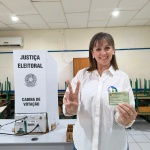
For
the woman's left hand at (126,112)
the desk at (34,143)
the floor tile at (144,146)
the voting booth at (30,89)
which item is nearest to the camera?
the woman's left hand at (126,112)

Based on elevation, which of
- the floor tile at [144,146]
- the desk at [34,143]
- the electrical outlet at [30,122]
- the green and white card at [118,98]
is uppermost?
the green and white card at [118,98]

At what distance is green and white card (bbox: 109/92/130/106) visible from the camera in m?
0.99

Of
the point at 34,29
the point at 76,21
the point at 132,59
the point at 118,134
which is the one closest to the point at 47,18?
the point at 76,21

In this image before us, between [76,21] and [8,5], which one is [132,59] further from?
[8,5]

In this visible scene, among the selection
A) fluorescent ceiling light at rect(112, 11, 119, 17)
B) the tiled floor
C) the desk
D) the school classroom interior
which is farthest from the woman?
fluorescent ceiling light at rect(112, 11, 119, 17)

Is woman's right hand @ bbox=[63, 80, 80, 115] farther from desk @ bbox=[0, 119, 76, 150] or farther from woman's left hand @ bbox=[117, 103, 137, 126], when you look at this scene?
desk @ bbox=[0, 119, 76, 150]

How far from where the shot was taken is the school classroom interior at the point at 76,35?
366 centimetres

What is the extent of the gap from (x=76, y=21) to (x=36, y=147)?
3.94 metres

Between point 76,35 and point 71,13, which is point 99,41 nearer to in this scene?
point 71,13

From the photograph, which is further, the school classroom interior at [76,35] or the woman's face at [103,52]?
the school classroom interior at [76,35]

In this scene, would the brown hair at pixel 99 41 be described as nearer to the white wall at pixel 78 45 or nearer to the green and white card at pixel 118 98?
the green and white card at pixel 118 98

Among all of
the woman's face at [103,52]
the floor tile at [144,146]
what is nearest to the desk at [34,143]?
the woman's face at [103,52]

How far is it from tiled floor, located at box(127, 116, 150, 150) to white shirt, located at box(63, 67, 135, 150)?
2243 mm

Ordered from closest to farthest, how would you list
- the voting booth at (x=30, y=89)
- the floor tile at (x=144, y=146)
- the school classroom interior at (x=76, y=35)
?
the voting booth at (x=30, y=89), the floor tile at (x=144, y=146), the school classroom interior at (x=76, y=35)
